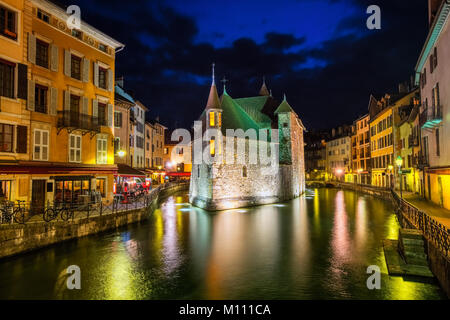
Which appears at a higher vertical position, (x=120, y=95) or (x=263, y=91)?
(x=263, y=91)

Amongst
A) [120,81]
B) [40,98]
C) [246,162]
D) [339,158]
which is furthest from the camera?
[339,158]

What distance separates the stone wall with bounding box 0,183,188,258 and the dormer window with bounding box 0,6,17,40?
9712mm

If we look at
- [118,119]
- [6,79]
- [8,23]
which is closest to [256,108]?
[118,119]

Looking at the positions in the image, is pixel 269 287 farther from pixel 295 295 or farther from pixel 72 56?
pixel 72 56

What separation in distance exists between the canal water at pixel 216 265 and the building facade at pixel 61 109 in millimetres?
4436

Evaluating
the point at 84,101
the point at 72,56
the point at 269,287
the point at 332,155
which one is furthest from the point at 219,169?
the point at 332,155

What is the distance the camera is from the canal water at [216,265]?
941 cm

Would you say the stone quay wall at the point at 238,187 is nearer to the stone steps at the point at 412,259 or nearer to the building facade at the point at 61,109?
the building facade at the point at 61,109

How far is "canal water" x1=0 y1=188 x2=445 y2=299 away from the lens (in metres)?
9.41

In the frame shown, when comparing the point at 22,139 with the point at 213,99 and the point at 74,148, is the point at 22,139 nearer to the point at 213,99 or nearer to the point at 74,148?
the point at 74,148

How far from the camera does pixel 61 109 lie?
60.0ft

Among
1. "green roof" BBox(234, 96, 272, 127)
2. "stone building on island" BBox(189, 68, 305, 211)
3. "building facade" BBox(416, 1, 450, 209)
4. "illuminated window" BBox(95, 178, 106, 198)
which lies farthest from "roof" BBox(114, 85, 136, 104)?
"building facade" BBox(416, 1, 450, 209)

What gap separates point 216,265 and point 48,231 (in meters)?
8.26

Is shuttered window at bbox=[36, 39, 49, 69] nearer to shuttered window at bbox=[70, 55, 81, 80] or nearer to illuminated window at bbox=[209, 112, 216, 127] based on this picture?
shuttered window at bbox=[70, 55, 81, 80]
